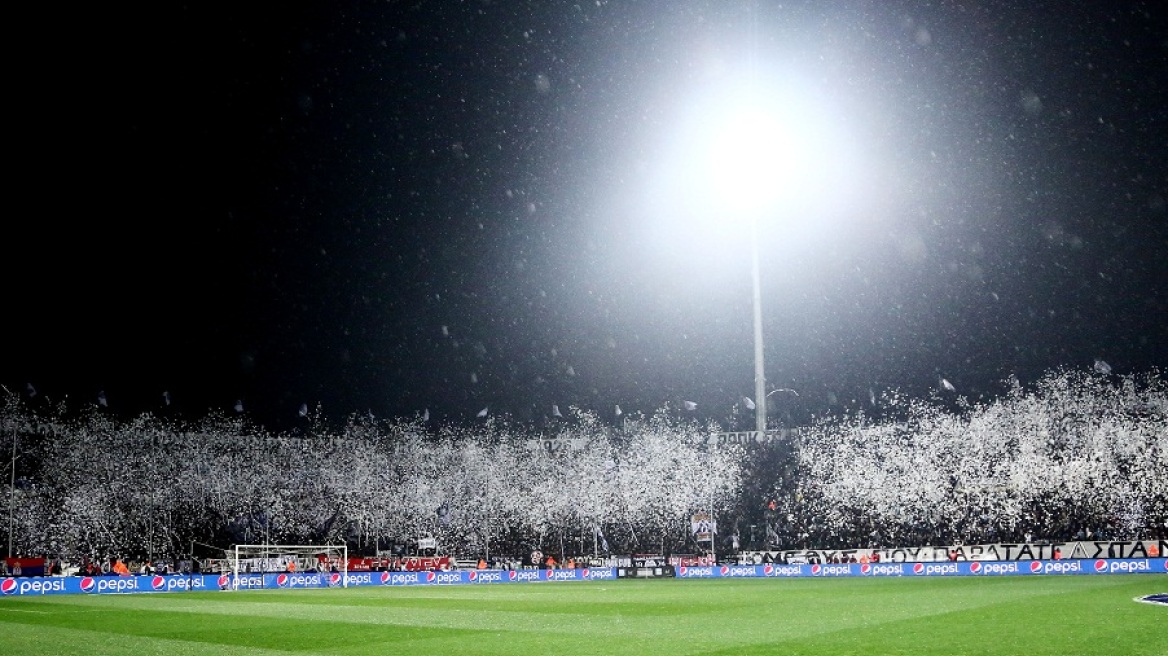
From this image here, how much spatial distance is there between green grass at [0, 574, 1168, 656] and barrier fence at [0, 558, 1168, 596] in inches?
540

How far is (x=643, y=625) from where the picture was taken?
871 inches

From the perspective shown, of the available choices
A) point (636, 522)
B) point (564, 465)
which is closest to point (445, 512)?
point (564, 465)

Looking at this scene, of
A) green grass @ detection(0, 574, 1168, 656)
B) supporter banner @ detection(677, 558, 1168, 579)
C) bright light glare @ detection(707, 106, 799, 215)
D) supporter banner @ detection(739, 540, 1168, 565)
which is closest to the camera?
green grass @ detection(0, 574, 1168, 656)

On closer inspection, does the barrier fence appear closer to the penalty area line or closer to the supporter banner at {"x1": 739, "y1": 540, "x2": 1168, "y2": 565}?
the supporter banner at {"x1": 739, "y1": 540, "x2": 1168, "y2": 565}

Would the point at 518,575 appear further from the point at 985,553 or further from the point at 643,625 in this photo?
the point at 643,625

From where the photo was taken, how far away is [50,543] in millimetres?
72562

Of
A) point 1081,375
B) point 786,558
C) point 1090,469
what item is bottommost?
point 786,558

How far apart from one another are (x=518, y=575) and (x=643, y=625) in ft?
132

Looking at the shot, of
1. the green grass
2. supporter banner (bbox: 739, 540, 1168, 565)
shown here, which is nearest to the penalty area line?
the green grass

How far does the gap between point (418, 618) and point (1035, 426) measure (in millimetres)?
53030

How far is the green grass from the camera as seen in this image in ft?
55.2

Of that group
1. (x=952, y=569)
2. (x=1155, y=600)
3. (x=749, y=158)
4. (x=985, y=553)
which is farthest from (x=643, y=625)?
(x=749, y=158)

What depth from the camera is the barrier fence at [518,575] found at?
4641 centimetres

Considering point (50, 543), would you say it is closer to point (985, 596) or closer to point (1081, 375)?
point (985, 596)
